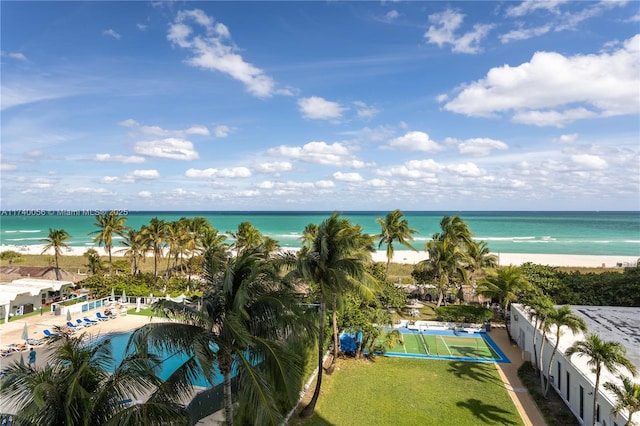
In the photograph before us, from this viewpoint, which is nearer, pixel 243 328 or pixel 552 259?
pixel 243 328

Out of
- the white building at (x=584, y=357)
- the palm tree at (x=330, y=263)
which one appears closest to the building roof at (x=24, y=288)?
the palm tree at (x=330, y=263)

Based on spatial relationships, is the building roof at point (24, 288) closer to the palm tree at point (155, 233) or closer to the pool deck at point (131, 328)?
the pool deck at point (131, 328)

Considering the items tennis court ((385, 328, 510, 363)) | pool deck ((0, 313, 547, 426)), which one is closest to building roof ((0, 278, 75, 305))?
pool deck ((0, 313, 547, 426))

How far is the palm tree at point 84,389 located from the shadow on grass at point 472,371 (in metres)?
13.7

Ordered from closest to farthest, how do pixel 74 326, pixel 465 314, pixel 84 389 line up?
pixel 84 389 → pixel 74 326 → pixel 465 314

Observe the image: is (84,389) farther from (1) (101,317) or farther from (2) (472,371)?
(1) (101,317)

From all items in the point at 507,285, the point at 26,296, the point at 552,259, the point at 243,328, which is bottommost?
the point at 552,259

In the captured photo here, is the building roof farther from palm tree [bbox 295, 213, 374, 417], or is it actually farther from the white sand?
the white sand

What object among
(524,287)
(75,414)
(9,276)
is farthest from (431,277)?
(9,276)

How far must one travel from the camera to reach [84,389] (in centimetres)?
643

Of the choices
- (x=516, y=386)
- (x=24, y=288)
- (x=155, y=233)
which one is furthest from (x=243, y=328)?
(x=155, y=233)

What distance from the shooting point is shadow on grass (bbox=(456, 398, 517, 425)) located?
44.2 feet

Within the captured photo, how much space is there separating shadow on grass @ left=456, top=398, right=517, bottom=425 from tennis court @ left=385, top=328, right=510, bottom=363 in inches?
195

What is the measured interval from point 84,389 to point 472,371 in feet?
53.4
